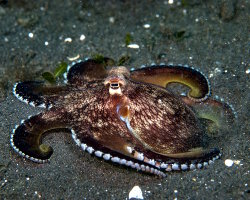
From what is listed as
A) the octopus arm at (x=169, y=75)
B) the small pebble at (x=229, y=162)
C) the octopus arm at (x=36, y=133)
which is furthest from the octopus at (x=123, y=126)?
the octopus arm at (x=169, y=75)

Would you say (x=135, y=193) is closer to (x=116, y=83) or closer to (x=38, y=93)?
(x=116, y=83)

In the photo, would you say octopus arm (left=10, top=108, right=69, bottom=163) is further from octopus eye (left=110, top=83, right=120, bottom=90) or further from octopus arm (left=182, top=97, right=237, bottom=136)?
octopus arm (left=182, top=97, right=237, bottom=136)

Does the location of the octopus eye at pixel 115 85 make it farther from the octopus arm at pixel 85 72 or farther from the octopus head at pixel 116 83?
the octopus arm at pixel 85 72

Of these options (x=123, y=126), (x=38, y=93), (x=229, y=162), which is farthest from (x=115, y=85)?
(x=229, y=162)

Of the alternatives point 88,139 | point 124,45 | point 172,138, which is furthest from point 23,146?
point 124,45

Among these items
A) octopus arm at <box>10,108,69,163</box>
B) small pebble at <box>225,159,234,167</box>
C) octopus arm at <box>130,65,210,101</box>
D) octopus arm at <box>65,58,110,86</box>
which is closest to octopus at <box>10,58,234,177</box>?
octopus arm at <box>10,108,69,163</box>

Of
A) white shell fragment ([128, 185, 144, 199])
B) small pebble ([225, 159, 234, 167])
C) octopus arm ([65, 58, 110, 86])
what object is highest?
octopus arm ([65, 58, 110, 86])
